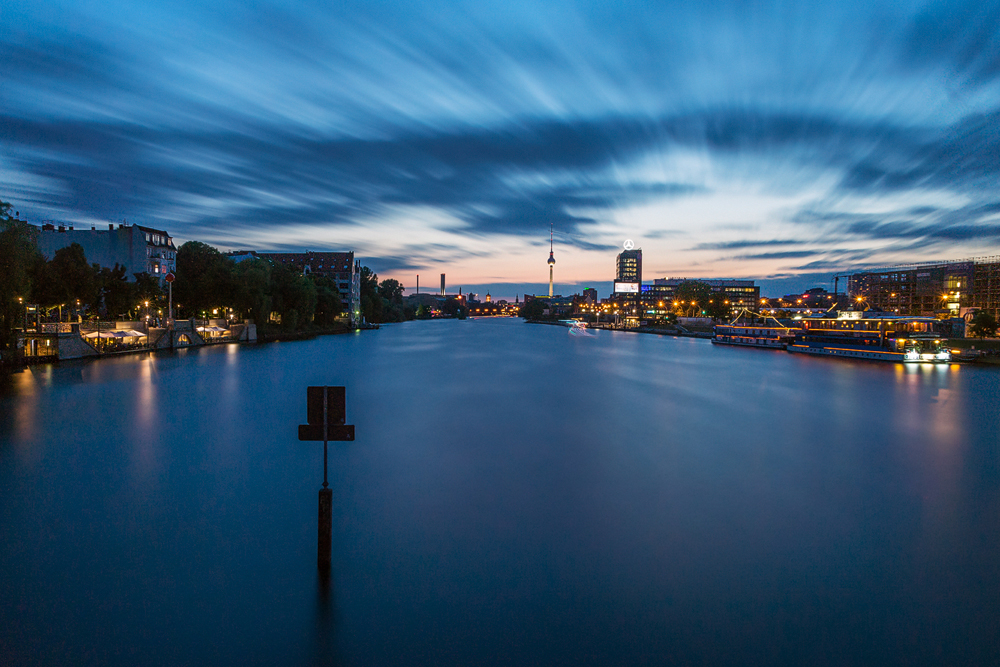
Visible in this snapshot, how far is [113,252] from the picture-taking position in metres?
52.4

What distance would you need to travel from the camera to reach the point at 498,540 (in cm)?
845

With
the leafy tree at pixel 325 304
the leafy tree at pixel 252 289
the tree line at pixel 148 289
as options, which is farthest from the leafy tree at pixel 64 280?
the leafy tree at pixel 325 304

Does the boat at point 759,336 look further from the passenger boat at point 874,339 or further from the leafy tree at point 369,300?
the leafy tree at point 369,300

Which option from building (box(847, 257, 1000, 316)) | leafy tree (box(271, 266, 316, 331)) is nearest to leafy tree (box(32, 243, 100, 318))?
leafy tree (box(271, 266, 316, 331))

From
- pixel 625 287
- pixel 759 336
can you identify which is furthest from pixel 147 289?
pixel 625 287

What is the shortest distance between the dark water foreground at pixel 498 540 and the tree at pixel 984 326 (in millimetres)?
50387

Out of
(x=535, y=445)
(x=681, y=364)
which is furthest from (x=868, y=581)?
(x=681, y=364)

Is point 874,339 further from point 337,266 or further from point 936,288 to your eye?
point 337,266

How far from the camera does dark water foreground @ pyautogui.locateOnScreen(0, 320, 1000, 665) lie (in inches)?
224

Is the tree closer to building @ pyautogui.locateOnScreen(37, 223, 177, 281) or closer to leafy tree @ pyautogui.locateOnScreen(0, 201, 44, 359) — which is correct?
leafy tree @ pyautogui.locateOnScreen(0, 201, 44, 359)

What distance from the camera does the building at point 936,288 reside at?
86625mm

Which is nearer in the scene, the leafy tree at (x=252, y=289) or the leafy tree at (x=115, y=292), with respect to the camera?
the leafy tree at (x=115, y=292)

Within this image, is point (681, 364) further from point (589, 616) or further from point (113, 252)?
point (113, 252)

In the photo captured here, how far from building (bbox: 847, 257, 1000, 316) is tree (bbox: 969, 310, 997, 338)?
22.1 m
